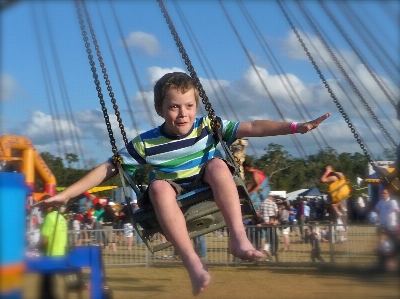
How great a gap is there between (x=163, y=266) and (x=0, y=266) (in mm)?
10457

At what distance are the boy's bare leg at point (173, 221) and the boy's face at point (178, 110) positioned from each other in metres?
0.34

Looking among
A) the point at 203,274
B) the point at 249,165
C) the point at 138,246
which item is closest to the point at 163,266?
the point at 138,246

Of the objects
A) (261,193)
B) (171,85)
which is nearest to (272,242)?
(261,193)

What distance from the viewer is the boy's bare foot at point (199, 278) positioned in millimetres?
3164

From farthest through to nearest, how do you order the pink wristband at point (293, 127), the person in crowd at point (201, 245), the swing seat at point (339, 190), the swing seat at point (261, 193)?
1. the person in crowd at point (201, 245)
2. the swing seat at point (339, 190)
3. the swing seat at point (261, 193)
4. the pink wristband at point (293, 127)

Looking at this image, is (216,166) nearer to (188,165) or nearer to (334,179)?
(188,165)

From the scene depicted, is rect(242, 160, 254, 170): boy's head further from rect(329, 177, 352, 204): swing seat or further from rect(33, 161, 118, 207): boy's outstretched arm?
rect(33, 161, 118, 207): boy's outstretched arm

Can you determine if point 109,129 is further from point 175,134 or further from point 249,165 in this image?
point 249,165

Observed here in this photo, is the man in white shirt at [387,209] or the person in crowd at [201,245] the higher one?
the person in crowd at [201,245]

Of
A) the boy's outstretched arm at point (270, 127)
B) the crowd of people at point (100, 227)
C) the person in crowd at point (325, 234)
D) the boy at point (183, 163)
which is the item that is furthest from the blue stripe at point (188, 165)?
the person in crowd at point (325, 234)

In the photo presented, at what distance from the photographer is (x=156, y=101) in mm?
3535

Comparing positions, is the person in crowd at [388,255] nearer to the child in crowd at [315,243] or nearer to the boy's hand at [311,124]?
the boy's hand at [311,124]

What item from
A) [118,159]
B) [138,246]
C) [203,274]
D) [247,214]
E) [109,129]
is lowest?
[203,274]

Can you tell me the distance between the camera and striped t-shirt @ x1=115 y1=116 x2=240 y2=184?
3.68m
